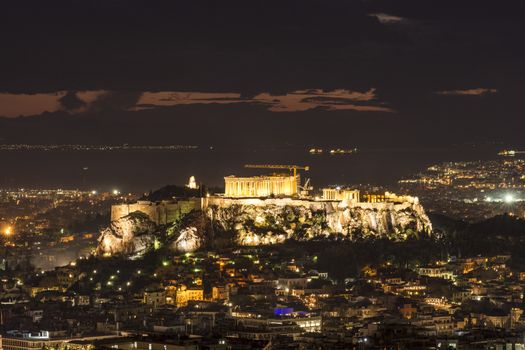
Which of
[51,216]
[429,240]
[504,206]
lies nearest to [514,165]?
[504,206]

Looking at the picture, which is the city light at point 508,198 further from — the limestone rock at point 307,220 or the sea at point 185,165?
the limestone rock at point 307,220

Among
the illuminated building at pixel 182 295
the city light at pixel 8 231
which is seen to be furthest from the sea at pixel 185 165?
the illuminated building at pixel 182 295

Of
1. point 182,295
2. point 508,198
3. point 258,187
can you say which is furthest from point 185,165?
point 182,295

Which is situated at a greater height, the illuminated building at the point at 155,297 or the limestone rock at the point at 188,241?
the limestone rock at the point at 188,241

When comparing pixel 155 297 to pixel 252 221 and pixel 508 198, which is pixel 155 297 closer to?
pixel 252 221

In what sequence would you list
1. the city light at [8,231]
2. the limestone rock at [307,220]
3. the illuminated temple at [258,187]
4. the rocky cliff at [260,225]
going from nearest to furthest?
the rocky cliff at [260,225] → the limestone rock at [307,220] → the illuminated temple at [258,187] → the city light at [8,231]

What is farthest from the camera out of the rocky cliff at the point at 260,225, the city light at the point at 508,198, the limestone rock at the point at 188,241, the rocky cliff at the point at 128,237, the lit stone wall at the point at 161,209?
the city light at the point at 508,198

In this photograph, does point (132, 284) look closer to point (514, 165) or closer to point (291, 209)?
point (291, 209)
